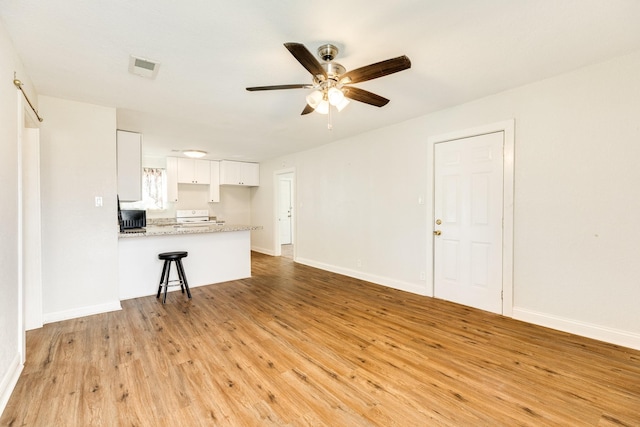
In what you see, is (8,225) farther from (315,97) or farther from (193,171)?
(193,171)

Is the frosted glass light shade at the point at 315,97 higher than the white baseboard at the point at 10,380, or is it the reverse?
the frosted glass light shade at the point at 315,97

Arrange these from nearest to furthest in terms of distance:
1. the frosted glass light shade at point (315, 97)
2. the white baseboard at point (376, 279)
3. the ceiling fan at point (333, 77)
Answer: the ceiling fan at point (333, 77) < the frosted glass light shade at point (315, 97) < the white baseboard at point (376, 279)

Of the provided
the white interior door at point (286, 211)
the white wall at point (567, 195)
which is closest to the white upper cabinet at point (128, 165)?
the white wall at point (567, 195)

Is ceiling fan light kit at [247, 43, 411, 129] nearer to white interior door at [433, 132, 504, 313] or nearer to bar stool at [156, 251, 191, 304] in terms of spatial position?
white interior door at [433, 132, 504, 313]

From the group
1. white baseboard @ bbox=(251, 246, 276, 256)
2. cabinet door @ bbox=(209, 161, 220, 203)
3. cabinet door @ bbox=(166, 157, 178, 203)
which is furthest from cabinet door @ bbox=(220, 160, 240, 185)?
white baseboard @ bbox=(251, 246, 276, 256)

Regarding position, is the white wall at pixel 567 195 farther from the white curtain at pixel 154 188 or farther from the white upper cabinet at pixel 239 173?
the white curtain at pixel 154 188

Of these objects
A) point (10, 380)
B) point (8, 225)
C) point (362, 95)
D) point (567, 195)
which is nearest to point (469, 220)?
point (567, 195)

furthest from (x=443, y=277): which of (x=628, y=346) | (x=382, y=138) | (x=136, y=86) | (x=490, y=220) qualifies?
(x=136, y=86)

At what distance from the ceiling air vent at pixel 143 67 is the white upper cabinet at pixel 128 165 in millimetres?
1607

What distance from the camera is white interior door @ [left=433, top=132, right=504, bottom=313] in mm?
3113

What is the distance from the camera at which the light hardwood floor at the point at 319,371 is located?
5.34ft

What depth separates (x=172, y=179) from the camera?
20.7 feet

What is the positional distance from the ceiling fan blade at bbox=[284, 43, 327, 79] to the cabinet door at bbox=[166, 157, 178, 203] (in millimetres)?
5433

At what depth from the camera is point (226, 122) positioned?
12.9 feet
